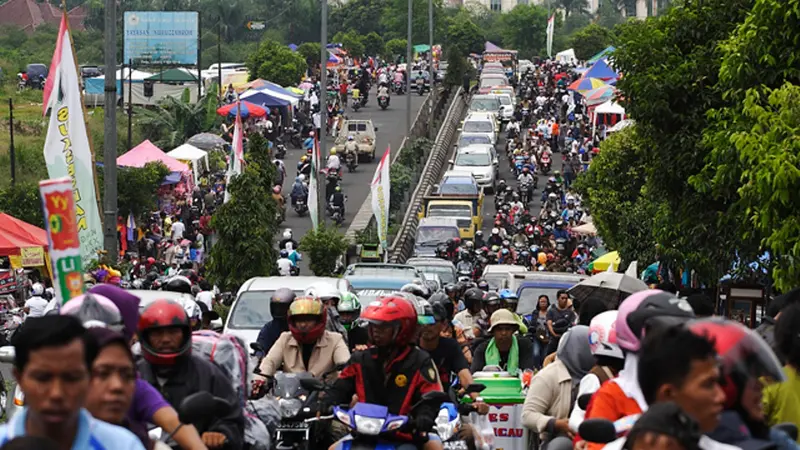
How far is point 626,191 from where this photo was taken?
34.1m

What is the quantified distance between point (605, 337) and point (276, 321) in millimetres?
4781

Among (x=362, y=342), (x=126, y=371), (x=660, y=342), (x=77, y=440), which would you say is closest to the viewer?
(x=77, y=440)

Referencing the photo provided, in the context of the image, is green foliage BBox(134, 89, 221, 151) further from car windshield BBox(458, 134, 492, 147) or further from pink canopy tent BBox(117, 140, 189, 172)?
pink canopy tent BBox(117, 140, 189, 172)

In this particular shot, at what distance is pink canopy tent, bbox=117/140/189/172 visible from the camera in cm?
4062

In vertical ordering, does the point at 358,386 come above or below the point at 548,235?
above

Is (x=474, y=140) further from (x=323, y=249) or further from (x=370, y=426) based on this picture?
(x=370, y=426)

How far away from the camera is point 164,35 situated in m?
71.2

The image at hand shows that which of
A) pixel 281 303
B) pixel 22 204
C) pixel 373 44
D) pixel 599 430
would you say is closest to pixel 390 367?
pixel 599 430

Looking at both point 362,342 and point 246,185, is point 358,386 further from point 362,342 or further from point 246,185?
point 246,185

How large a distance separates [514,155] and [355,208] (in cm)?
949

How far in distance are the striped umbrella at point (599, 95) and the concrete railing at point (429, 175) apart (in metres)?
5.61

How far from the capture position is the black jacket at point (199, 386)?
7.46 metres

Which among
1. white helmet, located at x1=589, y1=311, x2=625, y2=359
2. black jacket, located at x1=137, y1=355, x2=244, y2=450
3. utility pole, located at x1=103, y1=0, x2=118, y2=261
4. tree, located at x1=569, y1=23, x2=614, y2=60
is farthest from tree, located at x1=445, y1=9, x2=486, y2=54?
black jacket, located at x1=137, y1=355, x2=244, y2=450

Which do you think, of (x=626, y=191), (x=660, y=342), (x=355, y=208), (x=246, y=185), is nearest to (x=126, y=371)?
(x=660, y=342)
